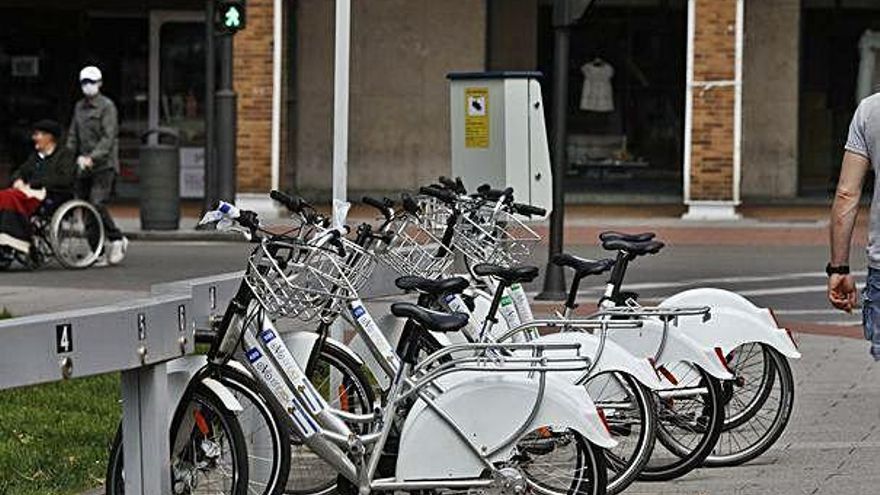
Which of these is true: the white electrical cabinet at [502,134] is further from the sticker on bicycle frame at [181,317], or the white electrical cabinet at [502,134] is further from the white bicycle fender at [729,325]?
the sticker on bicycle frame at [181,317]

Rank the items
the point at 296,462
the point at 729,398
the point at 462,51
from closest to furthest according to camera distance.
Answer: the point at 296,462 < the point at 729,398 < the point at 462,51

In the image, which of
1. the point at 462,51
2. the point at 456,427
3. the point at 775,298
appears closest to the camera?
the point at 456,427

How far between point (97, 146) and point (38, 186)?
94 centimetres

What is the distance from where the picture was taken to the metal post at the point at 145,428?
6.88 meters

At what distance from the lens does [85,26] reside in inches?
1189

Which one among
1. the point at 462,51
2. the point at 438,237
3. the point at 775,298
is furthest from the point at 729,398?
the point at 462,51

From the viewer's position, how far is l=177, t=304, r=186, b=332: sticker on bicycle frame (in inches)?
277

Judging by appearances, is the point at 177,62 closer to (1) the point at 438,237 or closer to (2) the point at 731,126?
(2) the point at 731,126

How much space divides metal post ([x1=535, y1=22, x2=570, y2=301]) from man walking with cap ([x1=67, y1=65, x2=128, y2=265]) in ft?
18.1

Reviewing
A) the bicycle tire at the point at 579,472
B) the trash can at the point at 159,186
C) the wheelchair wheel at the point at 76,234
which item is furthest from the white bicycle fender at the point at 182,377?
the trash can at the point at 159,186

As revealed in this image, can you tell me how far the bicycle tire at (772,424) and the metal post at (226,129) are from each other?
15.0 meters

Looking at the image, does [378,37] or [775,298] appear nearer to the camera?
[775,298]

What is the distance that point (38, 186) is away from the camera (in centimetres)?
1917

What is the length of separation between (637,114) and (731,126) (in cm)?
318
